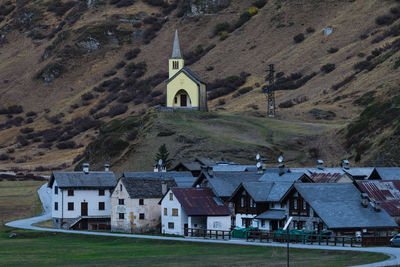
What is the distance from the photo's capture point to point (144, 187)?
271ft

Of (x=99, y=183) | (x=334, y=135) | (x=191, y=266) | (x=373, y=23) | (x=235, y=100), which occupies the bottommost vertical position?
(x=191, y=266)

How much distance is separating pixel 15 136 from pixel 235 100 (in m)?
50.0

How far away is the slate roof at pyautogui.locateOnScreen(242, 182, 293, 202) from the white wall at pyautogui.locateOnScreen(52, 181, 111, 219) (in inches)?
781

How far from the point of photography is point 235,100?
181 m

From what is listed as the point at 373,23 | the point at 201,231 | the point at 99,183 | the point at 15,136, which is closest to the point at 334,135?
the point at 99,183

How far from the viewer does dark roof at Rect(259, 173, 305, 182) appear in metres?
75.9

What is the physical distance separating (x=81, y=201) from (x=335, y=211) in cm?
3193

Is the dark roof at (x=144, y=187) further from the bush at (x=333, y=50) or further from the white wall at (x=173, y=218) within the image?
the bush at (x=333, y=50)

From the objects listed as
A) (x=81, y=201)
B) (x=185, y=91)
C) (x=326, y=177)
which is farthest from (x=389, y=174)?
(x=185, y=91)

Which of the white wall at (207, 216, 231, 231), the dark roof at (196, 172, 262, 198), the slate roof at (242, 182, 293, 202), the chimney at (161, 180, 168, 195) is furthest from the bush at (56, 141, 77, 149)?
the slate roof at (242, 182, 293, 202)

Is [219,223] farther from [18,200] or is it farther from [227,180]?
[18,200]

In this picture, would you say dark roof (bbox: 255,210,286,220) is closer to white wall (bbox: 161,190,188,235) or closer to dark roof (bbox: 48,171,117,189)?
white wall (bbox: 161,190,188,235)

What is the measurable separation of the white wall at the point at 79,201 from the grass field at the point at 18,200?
709cm

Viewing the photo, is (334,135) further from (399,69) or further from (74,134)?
(74,134)
